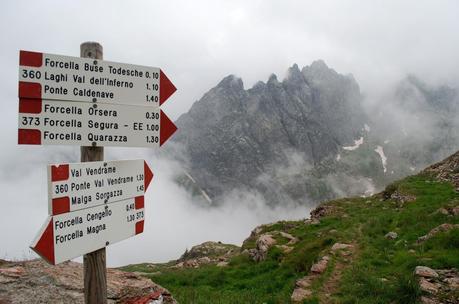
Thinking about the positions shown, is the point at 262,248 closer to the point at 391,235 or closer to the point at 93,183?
the point at 391,235

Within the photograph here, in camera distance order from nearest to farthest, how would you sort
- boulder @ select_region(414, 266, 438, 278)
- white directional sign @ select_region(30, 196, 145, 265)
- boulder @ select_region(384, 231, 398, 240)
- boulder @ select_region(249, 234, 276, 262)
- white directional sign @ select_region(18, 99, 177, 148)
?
white directional sign @ select_region(30, 196, 145, 265), white directional sign @ select_region(18, 99, 177, 148), boulder @ select_region(414, 266, 438, 278), boulder @ select_region(384, 231, 398, 240), boulder @ select_region(249, 234, 276, 262)

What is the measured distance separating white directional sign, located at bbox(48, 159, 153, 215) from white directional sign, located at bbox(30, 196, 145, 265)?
0.10m

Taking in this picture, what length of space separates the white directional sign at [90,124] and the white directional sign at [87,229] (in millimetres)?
968

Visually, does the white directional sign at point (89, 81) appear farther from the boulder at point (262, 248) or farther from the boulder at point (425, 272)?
the boulder at point (262, 248)

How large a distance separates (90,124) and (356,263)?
12192 mm

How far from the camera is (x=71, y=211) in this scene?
475 cm

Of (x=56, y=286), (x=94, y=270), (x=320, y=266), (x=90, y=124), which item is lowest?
(x=320, y=266)

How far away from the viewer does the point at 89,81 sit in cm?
525

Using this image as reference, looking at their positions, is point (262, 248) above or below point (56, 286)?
below

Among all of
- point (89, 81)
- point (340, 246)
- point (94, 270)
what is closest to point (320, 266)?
point (340, 246)

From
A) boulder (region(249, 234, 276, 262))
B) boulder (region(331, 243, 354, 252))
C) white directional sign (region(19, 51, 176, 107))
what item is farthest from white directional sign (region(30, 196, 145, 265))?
boulder (region(249, 234, 276, 262))

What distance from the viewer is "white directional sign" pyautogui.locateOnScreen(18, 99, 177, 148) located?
480 cm

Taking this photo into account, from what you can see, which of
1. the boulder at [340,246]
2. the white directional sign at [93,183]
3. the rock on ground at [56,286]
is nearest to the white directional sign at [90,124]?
the white directional sign at [93,183]

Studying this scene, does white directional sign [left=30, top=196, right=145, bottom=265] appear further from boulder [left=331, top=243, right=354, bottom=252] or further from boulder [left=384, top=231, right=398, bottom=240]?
boulder [left=384, top=231, right=398, bottom=240]
